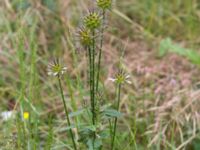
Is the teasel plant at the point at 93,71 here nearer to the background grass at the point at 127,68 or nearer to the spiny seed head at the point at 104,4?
the spiny seed head at the point at 104,4

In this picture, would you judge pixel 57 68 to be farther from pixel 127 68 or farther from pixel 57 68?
pixel 127 68

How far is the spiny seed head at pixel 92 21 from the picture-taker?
1.38 m

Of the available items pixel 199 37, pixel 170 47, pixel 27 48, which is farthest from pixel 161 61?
pixel 27 48

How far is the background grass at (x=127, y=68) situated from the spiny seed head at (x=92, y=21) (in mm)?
444

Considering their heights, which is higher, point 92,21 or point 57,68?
point 92,21

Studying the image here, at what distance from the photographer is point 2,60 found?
8.46 feet

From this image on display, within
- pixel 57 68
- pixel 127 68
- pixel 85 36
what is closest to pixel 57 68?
pixel 57 68

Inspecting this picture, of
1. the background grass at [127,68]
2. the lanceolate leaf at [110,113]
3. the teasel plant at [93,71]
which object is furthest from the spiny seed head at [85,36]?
the background grass at [127,68]

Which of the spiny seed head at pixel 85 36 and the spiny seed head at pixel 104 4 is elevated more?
the spiny seed head at pixel 104 4

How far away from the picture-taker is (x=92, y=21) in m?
1.38

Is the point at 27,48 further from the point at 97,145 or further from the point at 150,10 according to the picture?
the point at 97,145

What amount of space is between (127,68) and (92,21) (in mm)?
1123

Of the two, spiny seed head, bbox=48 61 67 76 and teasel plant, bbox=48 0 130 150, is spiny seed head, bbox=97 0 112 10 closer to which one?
teasel plant, bbox=48 0 130 150

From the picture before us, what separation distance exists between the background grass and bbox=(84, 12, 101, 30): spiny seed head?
1.46ft
